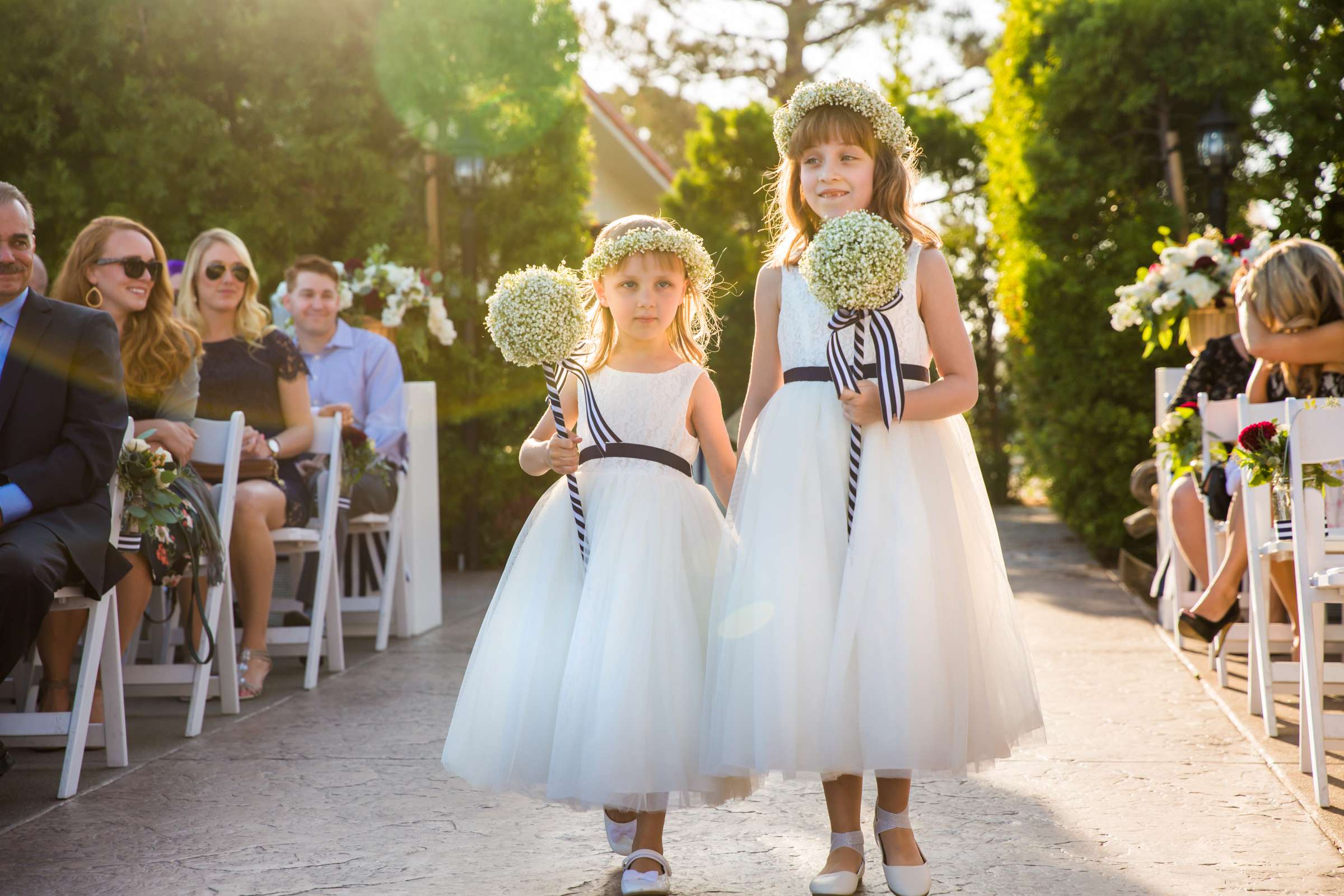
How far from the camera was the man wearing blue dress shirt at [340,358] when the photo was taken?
7156 millimetres

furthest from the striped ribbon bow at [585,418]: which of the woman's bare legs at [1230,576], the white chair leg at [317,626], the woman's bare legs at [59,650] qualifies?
the woman's bare legs at [1230,576]

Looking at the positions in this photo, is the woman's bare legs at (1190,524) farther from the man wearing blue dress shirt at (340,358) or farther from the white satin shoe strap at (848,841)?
the man wearing blue dress shirt at (340,358)

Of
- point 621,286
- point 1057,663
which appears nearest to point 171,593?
point 621,286

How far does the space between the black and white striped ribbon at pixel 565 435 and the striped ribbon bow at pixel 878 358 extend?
70 cm

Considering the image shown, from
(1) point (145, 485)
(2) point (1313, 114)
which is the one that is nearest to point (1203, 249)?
(2) point (1313, 114)

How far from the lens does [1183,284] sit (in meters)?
6.90

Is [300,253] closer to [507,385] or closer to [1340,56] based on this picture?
[507,385]

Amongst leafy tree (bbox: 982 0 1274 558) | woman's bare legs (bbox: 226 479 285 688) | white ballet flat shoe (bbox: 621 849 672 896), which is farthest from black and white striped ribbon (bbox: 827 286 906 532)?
leafy tree (bbox: 982 0 1274 558)

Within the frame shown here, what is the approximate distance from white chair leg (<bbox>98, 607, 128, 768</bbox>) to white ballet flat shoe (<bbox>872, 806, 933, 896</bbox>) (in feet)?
8.42

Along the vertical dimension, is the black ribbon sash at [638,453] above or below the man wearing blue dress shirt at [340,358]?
below

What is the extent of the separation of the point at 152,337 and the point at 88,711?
167 centimetres

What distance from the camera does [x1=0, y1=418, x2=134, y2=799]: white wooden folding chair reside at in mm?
4008

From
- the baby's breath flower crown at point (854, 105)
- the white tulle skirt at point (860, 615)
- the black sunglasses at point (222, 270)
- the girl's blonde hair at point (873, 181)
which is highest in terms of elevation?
the black sunglasses at point (222, 270)

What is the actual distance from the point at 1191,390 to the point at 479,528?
6.31 metres
